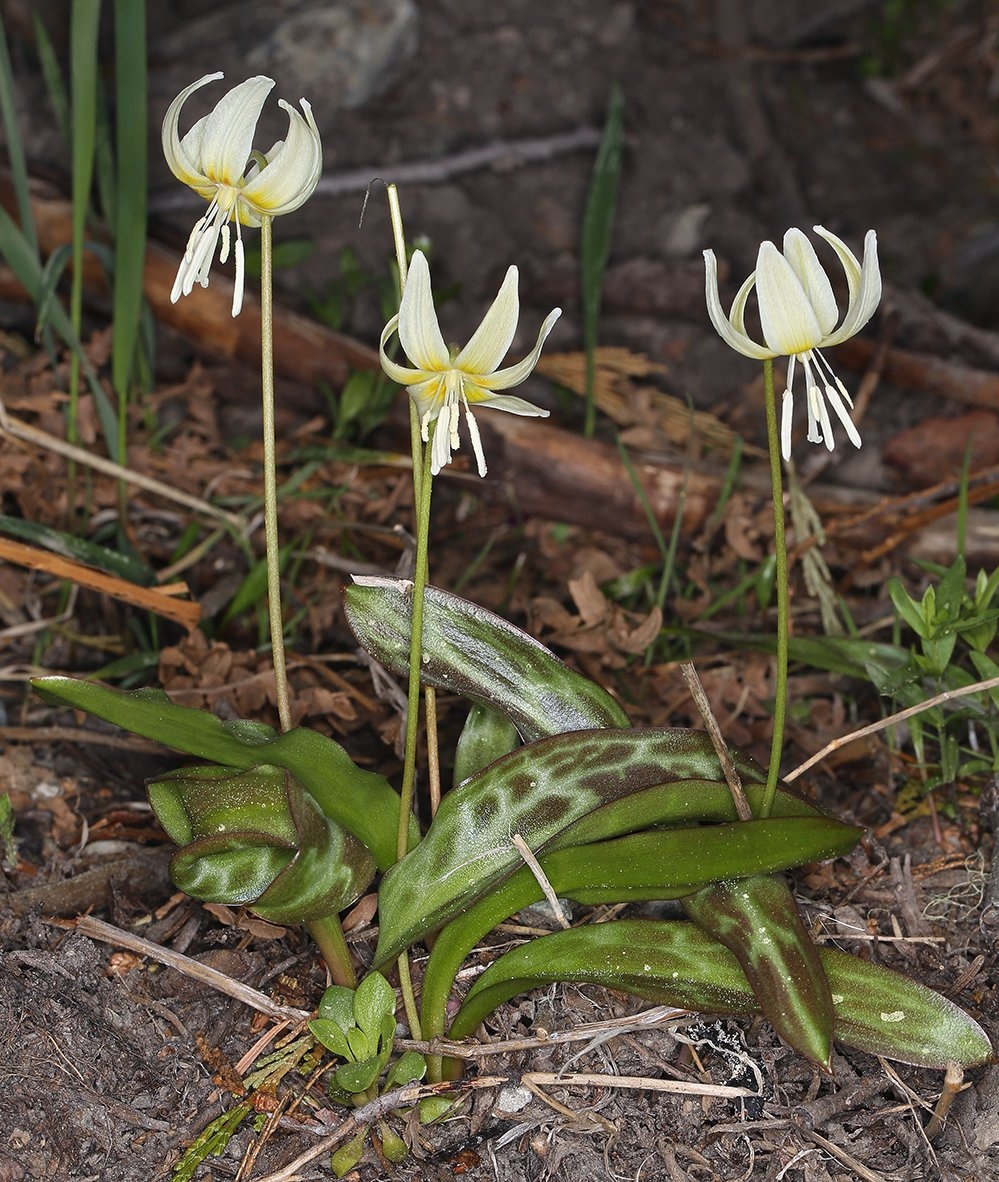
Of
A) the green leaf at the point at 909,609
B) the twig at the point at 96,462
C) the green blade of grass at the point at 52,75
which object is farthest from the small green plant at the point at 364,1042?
the green blade of grass at the point at 52,75

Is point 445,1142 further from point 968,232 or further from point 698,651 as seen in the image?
point 968,232

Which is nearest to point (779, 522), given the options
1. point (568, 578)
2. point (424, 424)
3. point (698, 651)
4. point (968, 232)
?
point (424, 424)

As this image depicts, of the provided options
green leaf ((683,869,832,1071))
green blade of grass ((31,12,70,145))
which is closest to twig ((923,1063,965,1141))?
green leaf ((683,869,832,1071))

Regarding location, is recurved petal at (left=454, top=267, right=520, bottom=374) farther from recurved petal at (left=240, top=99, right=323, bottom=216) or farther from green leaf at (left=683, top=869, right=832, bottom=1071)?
green leaf at (left=683, top=869, right=832, bottom=1071)

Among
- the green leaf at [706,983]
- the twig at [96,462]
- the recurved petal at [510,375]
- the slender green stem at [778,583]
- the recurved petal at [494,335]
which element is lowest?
the green leaf at [706,983]

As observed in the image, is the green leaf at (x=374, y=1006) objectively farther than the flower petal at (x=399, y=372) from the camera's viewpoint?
Yes

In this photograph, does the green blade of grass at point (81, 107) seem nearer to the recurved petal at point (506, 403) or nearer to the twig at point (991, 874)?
the recurved petal at point (506, 403)

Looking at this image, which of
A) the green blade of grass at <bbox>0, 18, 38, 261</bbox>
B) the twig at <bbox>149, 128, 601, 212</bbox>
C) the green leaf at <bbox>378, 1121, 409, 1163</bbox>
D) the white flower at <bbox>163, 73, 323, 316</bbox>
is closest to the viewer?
the white flower at <bbox>163, 73, 323, 316</bbox>
